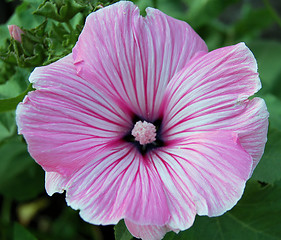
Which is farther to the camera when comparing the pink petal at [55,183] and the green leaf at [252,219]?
the green leaf at [252,219]

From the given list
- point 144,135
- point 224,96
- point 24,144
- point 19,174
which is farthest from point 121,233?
point 19,174

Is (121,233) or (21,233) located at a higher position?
(121,233)

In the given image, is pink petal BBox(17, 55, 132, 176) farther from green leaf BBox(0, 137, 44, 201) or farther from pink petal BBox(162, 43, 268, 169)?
green leaf BBox(0, 137, 44, 201)


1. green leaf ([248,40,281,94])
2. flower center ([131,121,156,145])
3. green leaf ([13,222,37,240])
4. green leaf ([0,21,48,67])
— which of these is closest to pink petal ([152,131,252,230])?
flower center ([131,121,156,145])

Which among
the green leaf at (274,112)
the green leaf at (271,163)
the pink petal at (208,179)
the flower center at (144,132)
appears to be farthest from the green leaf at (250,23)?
the pink petal at (208,179)

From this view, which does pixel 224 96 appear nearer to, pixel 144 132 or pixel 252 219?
pixel 144 132

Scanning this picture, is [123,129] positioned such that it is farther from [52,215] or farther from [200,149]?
[52,215]

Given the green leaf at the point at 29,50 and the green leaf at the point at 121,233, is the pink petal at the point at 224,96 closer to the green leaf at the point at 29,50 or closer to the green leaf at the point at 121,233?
the green leaf at the point at 121,233

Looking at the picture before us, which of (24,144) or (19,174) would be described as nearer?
(24,144)
